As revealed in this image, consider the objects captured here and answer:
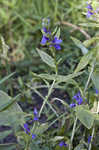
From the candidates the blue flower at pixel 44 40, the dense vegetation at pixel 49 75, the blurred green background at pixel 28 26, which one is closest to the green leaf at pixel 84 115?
the dense vegetation at pixel 49 75

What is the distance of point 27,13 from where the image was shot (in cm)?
201

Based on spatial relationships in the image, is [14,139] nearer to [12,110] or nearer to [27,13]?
[12,110]

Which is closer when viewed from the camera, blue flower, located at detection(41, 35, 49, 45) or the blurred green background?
blue flower, located at detection(41, 35, 49, 45)

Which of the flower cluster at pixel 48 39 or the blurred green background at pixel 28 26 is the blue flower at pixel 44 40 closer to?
the flower cluster at pixel 48 39

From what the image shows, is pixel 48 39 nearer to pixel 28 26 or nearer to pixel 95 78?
pixel 95 78

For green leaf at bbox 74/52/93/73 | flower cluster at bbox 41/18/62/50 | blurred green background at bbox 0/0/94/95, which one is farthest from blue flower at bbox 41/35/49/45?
blurred green background at bbox 0/0/94/95

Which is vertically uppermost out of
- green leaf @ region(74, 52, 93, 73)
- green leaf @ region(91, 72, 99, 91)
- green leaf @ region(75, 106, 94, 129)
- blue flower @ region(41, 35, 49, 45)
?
blue flower @ region(41, 35, 49, 45)

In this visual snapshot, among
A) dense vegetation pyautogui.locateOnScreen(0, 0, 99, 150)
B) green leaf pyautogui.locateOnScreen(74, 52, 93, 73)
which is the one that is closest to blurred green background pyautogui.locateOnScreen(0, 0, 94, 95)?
dense vegetation pyautogui.locateOnScreen(0, 0, 99, 150)

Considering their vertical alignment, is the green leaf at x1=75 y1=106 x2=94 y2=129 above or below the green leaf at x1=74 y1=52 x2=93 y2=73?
below

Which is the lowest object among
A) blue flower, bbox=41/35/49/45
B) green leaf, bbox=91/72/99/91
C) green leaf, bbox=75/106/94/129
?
green leaf, bbox=75/106/94/129

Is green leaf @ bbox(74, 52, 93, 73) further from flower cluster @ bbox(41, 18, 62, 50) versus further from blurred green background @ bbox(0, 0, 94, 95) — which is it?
blurred green background @ bbox(0, 0, 94, 95)

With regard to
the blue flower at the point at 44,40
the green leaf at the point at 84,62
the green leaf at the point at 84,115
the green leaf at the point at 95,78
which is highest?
the blue flower at the point at 44,40

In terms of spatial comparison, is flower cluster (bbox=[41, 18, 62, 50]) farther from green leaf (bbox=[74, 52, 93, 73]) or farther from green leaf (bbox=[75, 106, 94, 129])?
green leaf (bbox=[75, 106, 94, 129])

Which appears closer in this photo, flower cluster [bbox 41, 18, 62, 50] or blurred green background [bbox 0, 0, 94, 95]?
flower cluster [bbox 41, 18, 62, 50]
